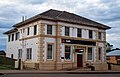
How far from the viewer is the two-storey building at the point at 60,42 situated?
3297 cm

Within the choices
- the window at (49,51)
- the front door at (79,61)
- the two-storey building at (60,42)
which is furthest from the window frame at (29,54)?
the front door at (79,61)

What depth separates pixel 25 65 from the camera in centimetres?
3541

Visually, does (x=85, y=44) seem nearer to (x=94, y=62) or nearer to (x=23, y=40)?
(x=94, y=62)

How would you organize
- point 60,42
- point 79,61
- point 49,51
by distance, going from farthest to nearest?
point 79,61 → point 60,42 → point 49,51

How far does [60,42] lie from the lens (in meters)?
33.9

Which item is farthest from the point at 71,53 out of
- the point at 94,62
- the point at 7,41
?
the point at 7,41

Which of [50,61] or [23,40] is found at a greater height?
[23,40]

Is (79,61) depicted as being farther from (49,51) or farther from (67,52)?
(49,51)

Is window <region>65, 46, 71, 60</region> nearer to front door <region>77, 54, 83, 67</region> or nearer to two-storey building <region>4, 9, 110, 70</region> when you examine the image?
two-storey building <region>4, 9, 110, 70</region>

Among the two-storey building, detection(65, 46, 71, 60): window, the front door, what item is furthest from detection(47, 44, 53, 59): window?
the front door

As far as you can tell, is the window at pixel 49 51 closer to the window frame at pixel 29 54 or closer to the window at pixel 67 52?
the window at pixel 67 52

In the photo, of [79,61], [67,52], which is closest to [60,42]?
[67,52]

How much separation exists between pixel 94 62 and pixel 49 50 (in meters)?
8.73

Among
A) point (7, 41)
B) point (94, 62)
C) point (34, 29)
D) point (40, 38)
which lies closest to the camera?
point (40, 38)
